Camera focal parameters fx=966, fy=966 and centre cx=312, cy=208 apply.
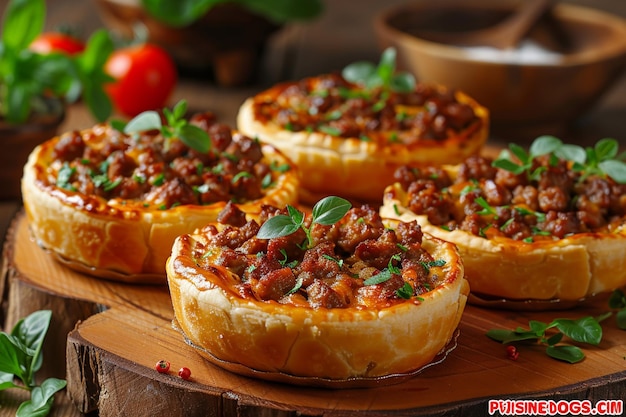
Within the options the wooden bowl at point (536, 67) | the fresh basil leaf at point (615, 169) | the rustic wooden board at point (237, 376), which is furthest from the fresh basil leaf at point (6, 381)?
the wooden bowl at point (536, 67)

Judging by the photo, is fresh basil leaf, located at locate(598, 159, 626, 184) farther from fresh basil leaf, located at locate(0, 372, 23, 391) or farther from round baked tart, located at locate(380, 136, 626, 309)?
fresh basil leaf, located at locate(0, 372, 23, 391)

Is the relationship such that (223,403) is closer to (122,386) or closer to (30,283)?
(122,386)

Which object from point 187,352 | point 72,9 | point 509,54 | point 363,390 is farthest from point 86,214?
point 72,9

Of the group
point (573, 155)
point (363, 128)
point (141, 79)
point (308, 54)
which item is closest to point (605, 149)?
point (573, 155)

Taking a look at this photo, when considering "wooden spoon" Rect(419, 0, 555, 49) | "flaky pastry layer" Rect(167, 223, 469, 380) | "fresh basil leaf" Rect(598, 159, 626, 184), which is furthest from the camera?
"wooden spoon" Rect(419, 0, 555, 49)

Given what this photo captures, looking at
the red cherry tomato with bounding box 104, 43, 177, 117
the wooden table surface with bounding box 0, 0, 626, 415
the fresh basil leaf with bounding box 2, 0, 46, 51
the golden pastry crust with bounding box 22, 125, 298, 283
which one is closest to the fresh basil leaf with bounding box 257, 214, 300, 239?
the golden pastry crust with bounding box 22, 125, 298, 283

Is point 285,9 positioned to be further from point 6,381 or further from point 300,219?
point 6,381
